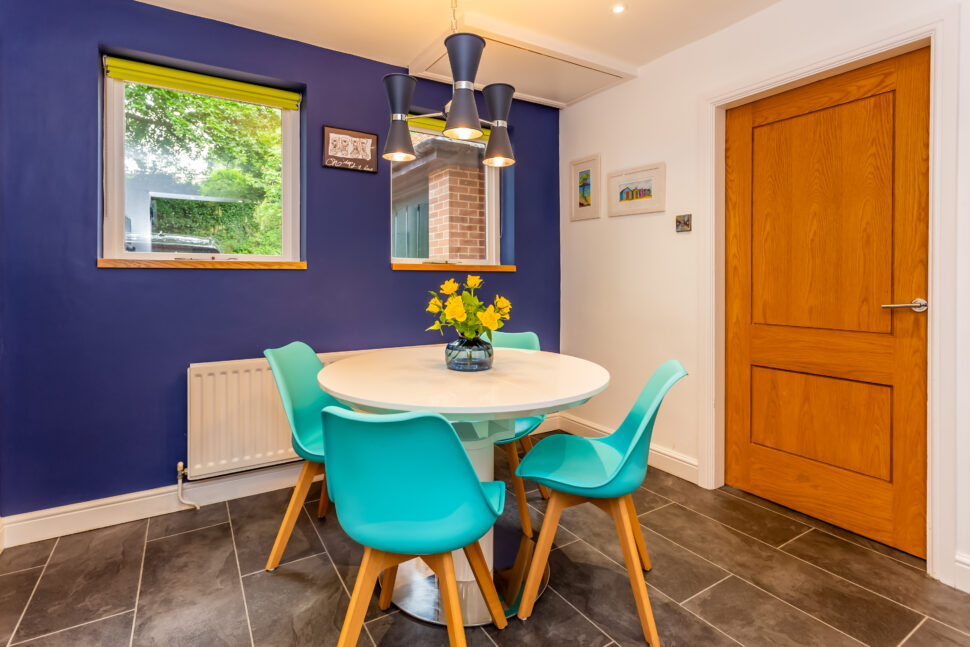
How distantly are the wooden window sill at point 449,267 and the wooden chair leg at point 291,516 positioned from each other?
1414 millimetres

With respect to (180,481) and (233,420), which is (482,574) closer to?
(233,420)

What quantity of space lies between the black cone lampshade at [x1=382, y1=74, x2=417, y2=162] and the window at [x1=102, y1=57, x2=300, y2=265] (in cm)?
122

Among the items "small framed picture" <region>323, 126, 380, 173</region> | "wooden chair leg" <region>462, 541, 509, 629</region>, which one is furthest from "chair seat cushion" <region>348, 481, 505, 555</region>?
"small framed picture" <region>323, 126, 380, 173</region>

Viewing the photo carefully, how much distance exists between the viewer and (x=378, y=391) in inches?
60.0

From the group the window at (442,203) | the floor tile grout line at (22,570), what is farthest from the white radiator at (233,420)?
the window at (442,203)

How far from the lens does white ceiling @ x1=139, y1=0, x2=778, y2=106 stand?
2.36m

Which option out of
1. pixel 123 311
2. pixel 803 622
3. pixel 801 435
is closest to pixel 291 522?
pixel 123 311

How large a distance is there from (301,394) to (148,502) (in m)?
1.08

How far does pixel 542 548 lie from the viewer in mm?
1636

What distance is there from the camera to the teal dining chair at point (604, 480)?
1.53 meters

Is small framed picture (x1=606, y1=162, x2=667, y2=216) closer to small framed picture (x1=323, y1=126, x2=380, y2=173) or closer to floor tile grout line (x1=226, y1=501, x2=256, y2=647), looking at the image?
small framed picture (x1=323, y1=126, x2=380, y2=173)

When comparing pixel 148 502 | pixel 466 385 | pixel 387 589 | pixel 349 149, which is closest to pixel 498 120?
pixel 466 385

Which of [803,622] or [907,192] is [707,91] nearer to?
[907,192]

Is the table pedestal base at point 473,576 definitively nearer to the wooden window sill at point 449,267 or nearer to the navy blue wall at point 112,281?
the navy blue wall at point 112,281
